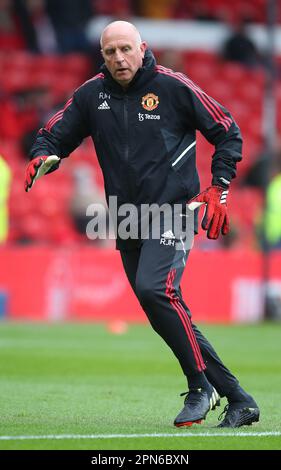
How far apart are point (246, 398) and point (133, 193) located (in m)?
1.40

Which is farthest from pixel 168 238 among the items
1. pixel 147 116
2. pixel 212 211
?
pixel 147 116

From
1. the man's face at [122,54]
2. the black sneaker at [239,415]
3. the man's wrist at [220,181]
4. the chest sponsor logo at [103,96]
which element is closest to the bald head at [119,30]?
the man's face at [122,54]

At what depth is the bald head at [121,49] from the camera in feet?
24.1

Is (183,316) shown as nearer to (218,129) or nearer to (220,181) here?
(220,181)

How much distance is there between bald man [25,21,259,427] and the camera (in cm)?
732

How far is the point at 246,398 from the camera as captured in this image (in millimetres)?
7531

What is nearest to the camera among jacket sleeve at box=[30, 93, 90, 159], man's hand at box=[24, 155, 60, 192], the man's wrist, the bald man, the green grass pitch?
the green grass pitch

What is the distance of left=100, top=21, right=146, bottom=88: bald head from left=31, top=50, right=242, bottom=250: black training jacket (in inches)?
3.7

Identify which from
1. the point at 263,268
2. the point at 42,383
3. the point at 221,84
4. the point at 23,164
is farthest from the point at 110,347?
the point at 221,84

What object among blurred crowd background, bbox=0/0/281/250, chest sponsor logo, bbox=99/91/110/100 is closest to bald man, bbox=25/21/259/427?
chest sponsor logo, bbox=99/91/110/100

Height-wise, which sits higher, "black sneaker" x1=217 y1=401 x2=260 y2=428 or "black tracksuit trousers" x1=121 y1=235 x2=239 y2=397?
"black tracksuit trousers" x1=121 y1=235 x2=239 y2=397

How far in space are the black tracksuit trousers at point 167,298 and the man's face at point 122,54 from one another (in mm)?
993

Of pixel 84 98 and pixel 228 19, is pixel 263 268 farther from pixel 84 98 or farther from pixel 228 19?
pixel 84 98

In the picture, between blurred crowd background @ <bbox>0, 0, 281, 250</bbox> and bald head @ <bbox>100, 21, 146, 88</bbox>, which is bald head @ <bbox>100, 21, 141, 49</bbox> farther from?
blurred crowd background @ <bbox>0, 0, 281, 250</bbox>
